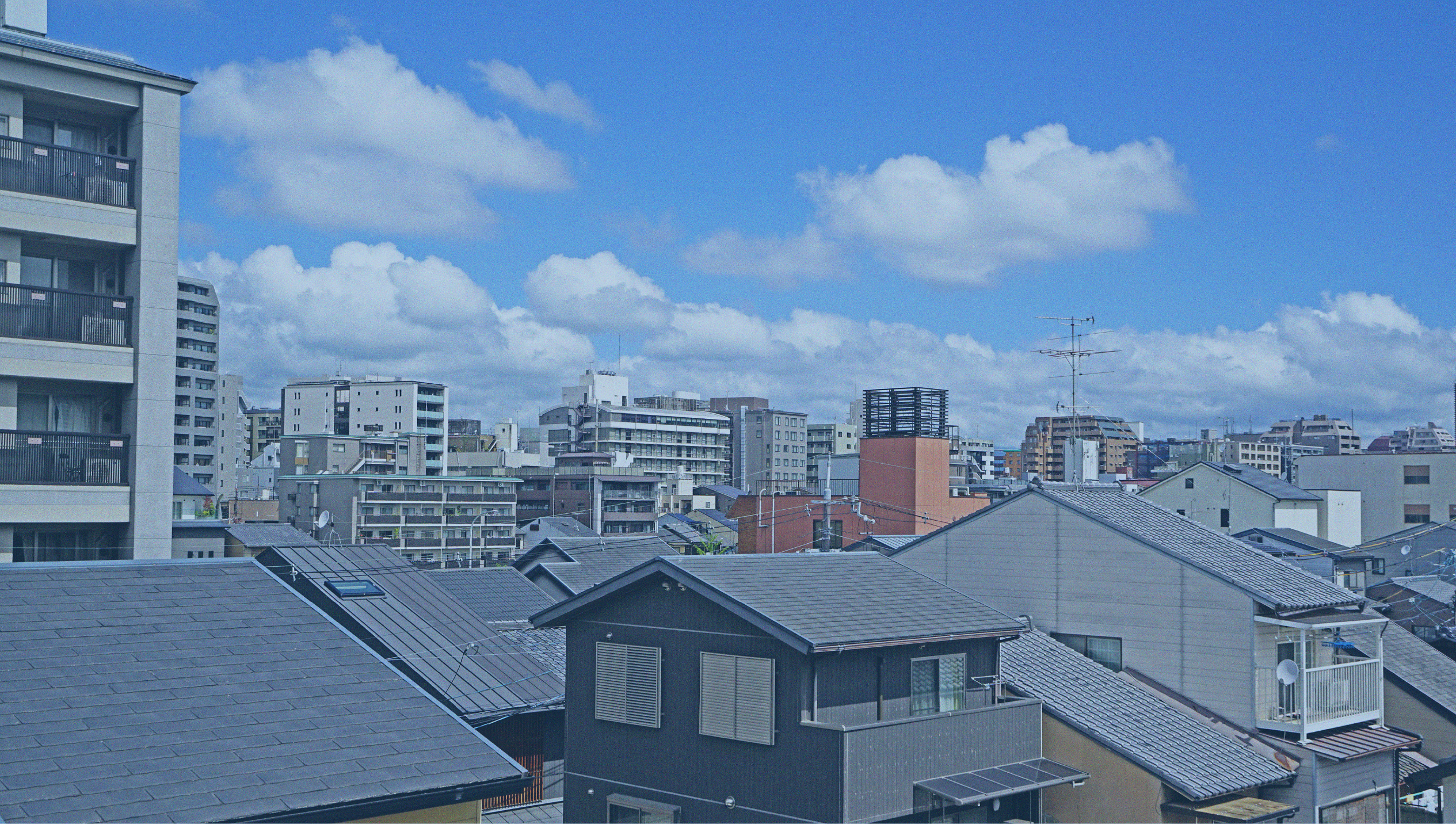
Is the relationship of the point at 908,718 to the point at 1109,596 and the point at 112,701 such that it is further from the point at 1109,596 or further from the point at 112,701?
the point at 112,701

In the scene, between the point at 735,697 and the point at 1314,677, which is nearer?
the point at 735,697

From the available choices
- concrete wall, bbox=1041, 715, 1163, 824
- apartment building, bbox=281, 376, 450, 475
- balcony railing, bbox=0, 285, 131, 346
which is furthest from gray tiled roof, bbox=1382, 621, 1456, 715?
apartment building, bbox=281, 376, 450, 475

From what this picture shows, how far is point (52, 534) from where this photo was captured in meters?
24.8

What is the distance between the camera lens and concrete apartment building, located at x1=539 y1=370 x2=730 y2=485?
149875mm

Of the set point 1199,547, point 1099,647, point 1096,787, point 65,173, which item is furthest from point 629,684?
point 65,173

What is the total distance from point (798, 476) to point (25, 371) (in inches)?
5878

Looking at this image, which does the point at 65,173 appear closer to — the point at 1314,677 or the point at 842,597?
the point at 842,597

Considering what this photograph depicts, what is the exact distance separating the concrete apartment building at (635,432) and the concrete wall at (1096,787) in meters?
→ 126

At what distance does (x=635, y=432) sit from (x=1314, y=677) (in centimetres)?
13000

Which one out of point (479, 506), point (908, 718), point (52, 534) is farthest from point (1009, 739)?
point (479, 506)

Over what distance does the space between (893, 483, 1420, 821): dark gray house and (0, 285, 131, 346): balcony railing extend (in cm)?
1832

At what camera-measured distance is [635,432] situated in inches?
5950

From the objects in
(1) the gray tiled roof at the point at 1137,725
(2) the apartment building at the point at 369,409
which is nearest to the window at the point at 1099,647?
(1) the gray tiled roof at the point at 1137,725

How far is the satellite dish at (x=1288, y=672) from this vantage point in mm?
21922
